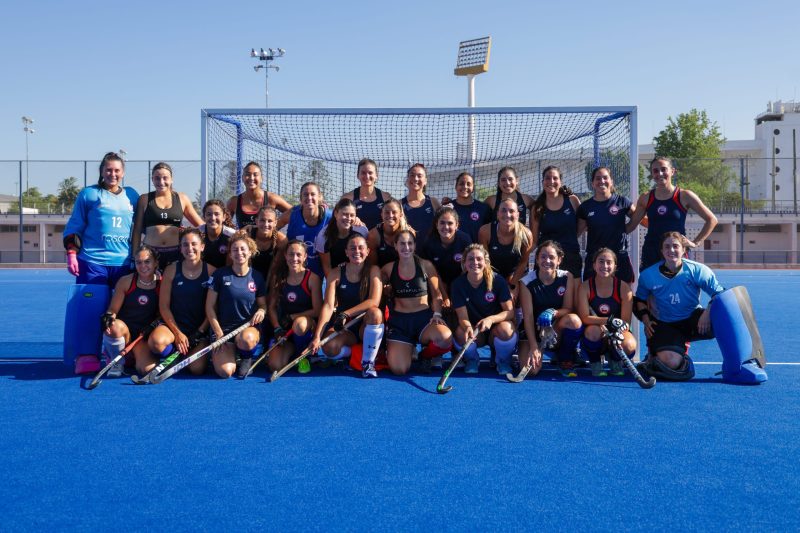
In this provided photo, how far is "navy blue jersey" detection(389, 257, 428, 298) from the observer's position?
5.34m

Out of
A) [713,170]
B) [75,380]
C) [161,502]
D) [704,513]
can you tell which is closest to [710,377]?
[704,513]

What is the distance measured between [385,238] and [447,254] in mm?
528

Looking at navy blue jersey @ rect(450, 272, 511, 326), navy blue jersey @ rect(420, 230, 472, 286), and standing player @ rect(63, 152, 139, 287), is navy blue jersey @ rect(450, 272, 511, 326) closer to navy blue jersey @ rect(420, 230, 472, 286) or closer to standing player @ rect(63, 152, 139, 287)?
navy blue jersey @ rect(420, 230, 472, 286)

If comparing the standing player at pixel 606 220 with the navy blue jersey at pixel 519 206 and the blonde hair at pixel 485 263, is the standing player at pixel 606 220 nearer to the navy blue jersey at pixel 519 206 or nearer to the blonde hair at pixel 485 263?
the navy blue jersey at pixel 519 206

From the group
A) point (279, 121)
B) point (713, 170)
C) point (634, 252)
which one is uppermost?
point (713, 170)

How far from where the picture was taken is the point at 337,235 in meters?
5.56

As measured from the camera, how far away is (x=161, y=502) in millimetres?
2588

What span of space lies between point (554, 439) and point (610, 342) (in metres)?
1.86

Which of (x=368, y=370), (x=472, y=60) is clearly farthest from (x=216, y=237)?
(x=472, y=60)

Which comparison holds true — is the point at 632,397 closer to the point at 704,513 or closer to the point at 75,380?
the point at 704,513

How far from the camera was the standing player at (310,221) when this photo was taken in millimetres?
5617

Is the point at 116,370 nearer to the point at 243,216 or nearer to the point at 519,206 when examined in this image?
the point at 243,216

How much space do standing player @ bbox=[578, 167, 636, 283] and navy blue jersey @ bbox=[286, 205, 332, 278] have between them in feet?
7.29

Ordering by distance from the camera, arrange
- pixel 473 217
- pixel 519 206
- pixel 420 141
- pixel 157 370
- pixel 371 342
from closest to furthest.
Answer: pixel 157 370 < pixel 371 342 < pixel 473 217 < pixel 519 206 < pixel 420 141
